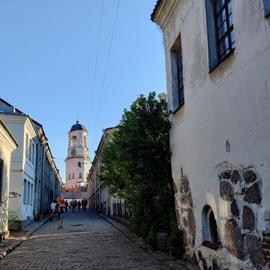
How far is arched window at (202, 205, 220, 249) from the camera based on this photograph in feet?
25.1

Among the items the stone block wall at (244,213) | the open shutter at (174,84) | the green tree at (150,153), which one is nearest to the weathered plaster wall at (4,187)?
the green tree at (150,153)

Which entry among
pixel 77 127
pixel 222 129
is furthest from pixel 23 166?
pixel 77 127

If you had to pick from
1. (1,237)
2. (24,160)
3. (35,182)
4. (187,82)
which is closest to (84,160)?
(35,182)

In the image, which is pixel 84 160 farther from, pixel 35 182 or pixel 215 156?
pixel 215 156

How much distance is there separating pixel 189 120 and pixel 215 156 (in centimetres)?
166

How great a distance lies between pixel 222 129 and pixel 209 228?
2225 millimetres

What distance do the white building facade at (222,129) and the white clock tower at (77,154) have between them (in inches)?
3032

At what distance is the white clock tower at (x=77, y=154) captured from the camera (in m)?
86.1

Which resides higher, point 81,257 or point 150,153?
point 150,153

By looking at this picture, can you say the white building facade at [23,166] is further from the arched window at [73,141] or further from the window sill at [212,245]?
the arched window at [73,141]

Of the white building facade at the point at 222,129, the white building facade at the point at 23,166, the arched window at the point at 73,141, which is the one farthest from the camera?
the arched window at the point at 73,141

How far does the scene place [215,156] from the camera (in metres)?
7.10

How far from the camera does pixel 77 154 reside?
88.6m

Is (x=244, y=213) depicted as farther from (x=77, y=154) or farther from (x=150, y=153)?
(x=77, y=154)
